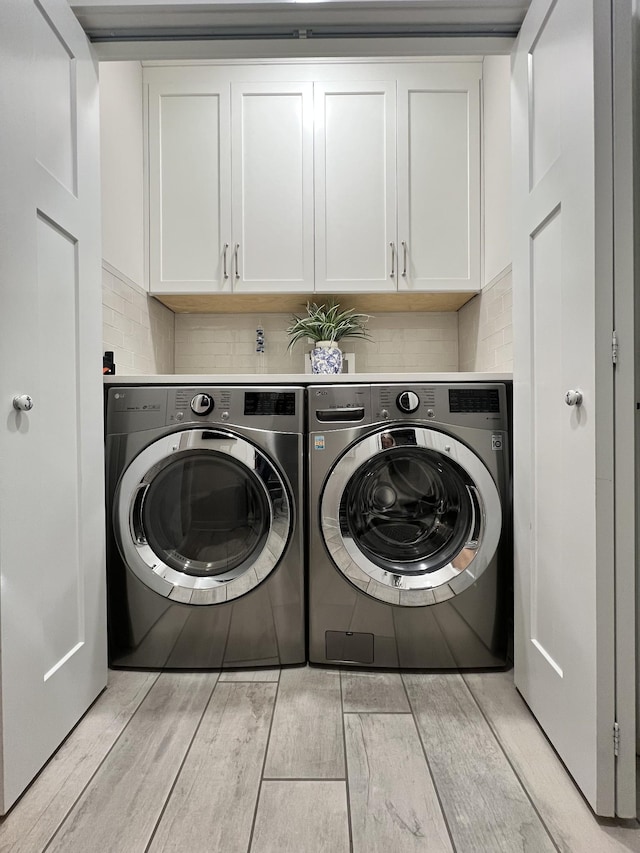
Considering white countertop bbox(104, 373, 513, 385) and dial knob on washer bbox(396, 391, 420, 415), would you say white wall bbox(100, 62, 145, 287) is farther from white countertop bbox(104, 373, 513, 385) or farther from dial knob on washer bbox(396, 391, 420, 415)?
dial knob on washer bbox(396, 391, 420, 415)

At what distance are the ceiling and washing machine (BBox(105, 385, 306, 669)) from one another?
1012mm

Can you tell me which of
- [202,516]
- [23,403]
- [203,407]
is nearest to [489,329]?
[203,407]

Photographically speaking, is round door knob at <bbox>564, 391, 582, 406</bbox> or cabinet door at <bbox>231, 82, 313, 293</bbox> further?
cabinet door at <bbox>231, 82, 313, 293</bbox>

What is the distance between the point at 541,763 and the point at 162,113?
8.72 ft

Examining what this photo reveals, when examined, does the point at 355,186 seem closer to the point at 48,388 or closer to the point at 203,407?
the point at 203,407

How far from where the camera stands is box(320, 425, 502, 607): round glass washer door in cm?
154

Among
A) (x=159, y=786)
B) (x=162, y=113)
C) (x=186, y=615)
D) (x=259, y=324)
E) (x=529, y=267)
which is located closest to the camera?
(x=159, y=786)

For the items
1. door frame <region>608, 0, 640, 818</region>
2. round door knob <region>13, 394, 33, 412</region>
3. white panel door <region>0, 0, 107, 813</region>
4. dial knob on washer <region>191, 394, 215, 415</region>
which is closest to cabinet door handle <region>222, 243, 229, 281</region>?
white panel door <region>0, 0, 107, 813</region>

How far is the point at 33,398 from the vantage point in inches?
43.6

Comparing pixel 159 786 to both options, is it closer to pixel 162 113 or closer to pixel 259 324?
pixel 259 324

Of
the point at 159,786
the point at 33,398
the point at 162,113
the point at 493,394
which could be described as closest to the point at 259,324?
the point at 162,113

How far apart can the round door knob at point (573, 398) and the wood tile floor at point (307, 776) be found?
0.83 metres

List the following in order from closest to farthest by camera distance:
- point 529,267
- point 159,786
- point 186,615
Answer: point 159,786
point 529,267
point 186,615

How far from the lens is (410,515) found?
162 cm
